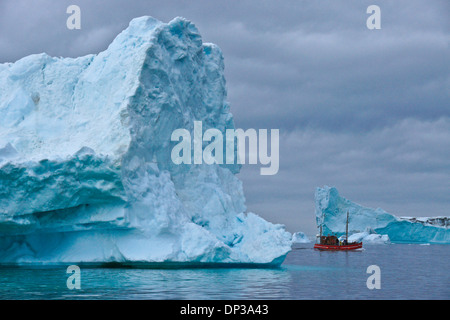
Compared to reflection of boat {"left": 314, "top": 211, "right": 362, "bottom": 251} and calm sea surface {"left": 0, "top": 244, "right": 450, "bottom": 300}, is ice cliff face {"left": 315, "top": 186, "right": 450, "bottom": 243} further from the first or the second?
calm sea surface {"left": 0, "top": 244, "right": 450, "bottom": 300}

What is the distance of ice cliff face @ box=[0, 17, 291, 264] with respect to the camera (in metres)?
19.8

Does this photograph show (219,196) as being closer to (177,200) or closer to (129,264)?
(177,200)

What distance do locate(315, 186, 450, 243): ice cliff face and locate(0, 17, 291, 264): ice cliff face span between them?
120 feet

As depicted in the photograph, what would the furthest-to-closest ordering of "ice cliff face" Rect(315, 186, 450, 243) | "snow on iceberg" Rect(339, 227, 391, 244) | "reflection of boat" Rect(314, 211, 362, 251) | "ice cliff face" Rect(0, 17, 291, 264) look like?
"snow on iceberg" Rect(339, 227, 391, 244)
"ice cliff face" Rect(315, 186, 450, 243)
"reflection of boat" Rect(314, 211, 362, 251)
"ice cliff face" Rect(0, 17, 291, 264)

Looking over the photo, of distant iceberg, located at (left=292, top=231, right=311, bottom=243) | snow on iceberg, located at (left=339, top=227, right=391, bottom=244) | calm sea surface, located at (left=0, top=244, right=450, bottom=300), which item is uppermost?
calm sea surface, located at (left=0, top=244, right=450, bottom=300)

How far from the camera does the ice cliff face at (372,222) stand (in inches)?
2386

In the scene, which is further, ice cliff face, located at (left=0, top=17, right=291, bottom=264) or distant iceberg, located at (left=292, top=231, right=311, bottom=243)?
distant iceberg, located at (left=292, top=231, right=311, bottom=243)

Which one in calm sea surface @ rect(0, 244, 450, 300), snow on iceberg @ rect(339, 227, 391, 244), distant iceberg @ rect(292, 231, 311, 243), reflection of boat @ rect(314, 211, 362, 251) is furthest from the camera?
distant iceberg @ rect(292, 231, 311, 243)

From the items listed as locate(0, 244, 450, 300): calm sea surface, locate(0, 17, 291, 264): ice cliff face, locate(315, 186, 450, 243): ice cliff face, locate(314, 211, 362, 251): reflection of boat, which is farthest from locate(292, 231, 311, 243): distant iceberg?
locate(0, 244, 450, 300): calm sea surface

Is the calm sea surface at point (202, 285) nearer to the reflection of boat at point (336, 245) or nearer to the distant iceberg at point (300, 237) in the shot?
the reflection of boat at point (336, 245)

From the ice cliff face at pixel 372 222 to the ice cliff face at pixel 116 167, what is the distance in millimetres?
36565

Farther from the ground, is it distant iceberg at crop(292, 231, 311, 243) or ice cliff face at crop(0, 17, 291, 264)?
ice cliff face at crop(0, 17, 291, 264)

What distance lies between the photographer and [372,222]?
65.1 metres
